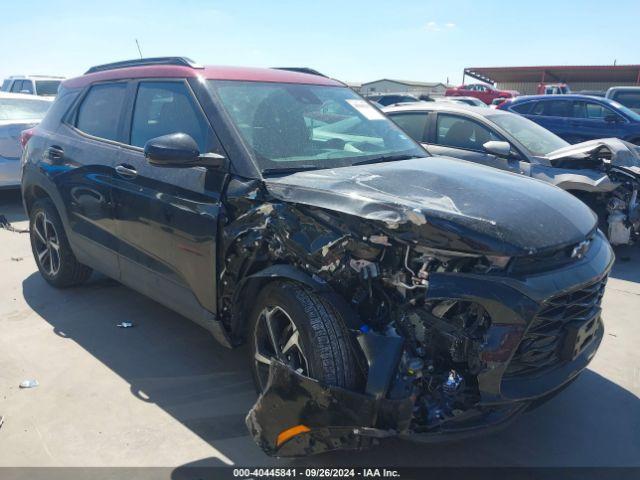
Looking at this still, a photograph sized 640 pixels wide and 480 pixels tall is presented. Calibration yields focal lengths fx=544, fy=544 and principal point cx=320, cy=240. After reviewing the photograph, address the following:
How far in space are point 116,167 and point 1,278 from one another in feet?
8.71

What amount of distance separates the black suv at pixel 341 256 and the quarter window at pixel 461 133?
10.2 ft

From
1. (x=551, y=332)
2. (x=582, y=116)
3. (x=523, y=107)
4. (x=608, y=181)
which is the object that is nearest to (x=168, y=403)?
(x=551, y=332)

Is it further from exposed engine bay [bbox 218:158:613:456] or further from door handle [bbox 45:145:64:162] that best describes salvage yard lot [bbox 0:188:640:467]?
door handle [bbox 45:145:64:162]

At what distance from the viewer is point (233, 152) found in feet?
10.1

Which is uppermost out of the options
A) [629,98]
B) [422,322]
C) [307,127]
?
[629,98]

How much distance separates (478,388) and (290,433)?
85 cm

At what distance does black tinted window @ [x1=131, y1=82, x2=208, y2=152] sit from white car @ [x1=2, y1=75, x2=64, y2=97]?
43.8 ft

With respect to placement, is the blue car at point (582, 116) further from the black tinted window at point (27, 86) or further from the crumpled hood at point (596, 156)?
the black tinted window at point (27, 86)

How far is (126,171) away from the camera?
12.1 feet

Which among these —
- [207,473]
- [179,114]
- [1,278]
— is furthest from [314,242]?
[1,278]

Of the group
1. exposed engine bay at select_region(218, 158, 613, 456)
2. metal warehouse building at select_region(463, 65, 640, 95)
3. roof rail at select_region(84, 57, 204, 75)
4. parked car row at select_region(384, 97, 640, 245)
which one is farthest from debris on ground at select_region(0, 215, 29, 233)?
metal warehouse building at select_region(463, 65, 640, 95)

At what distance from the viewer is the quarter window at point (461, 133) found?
22.0 ft

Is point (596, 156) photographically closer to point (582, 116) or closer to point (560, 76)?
point (582, 116)

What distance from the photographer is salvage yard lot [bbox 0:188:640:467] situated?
2807 mm
